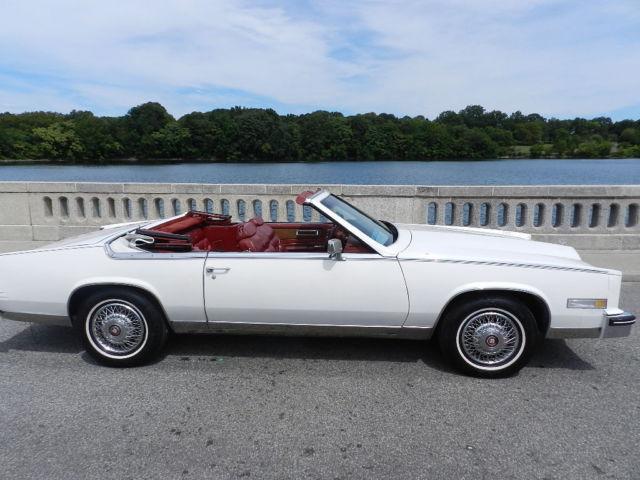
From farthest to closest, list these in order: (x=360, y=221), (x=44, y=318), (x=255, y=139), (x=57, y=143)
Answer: (x=57, y=143) → (x=255, y=139) → (x=360, y=221) → (x=44, y=318)

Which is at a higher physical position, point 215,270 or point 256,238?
point 256,238

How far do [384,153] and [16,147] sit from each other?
4163cm

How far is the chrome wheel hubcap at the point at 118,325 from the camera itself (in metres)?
3.56

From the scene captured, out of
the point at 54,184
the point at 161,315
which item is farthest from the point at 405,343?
the point at 54,184

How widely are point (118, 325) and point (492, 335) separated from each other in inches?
115

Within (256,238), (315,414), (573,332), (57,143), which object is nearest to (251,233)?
(256,238)

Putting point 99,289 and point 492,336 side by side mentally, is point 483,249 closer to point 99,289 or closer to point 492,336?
point 492,336

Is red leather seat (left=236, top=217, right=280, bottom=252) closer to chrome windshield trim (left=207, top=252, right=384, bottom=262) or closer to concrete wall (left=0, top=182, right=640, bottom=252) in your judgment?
chrome windshield trim (left=207, top=252, right=384, bottom=262)

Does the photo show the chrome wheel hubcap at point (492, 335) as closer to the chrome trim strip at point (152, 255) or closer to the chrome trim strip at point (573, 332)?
the chrome trim strip at point (573, 332)

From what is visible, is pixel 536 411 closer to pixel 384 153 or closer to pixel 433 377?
pixel 433 377

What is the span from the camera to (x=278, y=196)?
26.6ft

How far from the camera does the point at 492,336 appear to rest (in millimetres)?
3354

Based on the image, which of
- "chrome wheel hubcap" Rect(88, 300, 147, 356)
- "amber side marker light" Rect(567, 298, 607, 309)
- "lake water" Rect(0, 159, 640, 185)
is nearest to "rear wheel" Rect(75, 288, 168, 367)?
"chrome wheel hubcap" Rect(88, 300, 147, 356)

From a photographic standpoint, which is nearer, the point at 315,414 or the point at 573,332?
the point at 315,414
